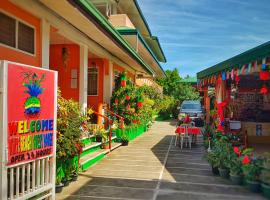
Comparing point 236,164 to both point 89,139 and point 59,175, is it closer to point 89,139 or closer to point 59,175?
point 59,175

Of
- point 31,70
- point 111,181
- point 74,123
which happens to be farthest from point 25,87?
point 111,181

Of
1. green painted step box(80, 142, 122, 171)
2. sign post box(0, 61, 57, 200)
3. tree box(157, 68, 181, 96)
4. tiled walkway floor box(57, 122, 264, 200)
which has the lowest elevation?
tiled walkway floor box(57, 122, 264, 200)

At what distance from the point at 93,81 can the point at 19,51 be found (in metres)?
7.38

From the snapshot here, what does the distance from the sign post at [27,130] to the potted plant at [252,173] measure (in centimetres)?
389

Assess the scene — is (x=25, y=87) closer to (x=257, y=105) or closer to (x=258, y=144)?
(x=258, y=144)

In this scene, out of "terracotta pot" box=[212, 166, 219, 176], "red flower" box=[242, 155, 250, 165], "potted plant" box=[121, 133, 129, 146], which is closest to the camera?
"red flower" box=[242, 155, 250, 165]

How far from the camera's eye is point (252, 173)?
6262mm

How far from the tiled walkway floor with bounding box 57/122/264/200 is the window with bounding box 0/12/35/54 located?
3.02 meters

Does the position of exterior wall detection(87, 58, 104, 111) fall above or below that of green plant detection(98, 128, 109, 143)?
above

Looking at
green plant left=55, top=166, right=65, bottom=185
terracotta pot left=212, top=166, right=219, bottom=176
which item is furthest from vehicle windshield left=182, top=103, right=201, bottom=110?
green plant left=55, top=166, right=65, bottom=185

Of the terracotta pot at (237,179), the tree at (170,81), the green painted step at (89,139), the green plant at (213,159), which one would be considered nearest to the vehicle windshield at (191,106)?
the tree at (170,81)

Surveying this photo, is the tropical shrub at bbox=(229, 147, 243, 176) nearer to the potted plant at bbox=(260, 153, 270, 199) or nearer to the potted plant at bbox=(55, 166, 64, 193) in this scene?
the potted plant at bbox=(260, 153, 270, 199)

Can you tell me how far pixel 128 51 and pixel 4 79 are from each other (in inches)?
315

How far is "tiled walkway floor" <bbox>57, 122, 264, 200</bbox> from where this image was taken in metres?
5.93
